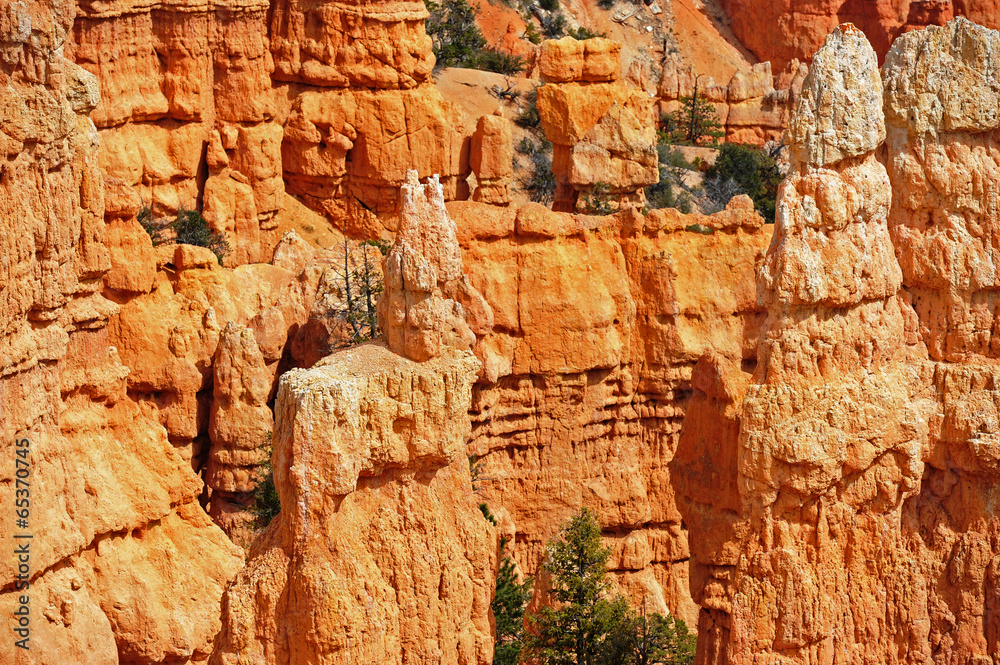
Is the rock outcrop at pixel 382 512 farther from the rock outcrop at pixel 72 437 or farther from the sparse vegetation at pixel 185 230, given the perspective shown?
the sparse vegetation at pixel 185 230

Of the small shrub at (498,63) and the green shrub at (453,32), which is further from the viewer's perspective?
the small shrub at (498,63)

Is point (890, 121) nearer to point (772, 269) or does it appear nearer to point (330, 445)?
point (772, 269)

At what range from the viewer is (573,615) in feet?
88.4

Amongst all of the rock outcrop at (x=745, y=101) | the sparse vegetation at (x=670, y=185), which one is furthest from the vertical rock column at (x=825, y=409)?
the rock outcrop at (x=745, y=101)

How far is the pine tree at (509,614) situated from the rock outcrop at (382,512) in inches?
249

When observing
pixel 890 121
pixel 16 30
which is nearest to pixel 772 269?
pixel 890 121

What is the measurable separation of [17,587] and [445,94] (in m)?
30.5

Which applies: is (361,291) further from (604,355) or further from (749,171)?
(749,171)

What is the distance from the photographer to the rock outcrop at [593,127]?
41094 mm

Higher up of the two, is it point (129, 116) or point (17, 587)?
point (129, 116)

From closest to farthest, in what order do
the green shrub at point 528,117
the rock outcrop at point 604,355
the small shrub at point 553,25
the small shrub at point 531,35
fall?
the rock outcrop at point 604,355, the green shrub at point 528,117, the small shrub at point 531,35, the small shrub at point 553,25

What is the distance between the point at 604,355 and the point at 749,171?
23.6m

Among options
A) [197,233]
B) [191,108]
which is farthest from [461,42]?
[197,233]

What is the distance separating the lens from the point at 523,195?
51812 millimetres
